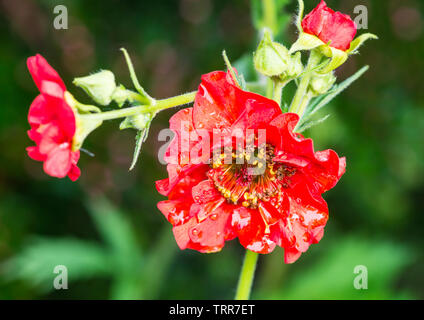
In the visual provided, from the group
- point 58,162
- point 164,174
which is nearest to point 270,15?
point 58,162

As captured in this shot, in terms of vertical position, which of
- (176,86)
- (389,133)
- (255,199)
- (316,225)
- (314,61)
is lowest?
(316,225)

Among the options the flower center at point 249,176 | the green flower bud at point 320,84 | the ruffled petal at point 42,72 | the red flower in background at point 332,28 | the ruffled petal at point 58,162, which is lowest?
the ruffled petal at point 58,162

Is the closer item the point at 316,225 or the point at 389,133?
the point at 316,225

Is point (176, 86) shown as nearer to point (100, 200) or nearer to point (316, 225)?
point (100, 200)

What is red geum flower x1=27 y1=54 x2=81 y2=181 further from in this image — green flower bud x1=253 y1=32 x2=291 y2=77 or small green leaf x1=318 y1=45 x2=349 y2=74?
small green leaf x1=318 y1=45 x2=349 y2=74

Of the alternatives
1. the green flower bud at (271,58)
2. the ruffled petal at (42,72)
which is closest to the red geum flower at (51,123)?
the ruffled petal at (42,72)

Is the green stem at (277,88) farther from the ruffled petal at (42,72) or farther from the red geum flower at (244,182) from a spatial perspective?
the ruffled petal at (42,72)
